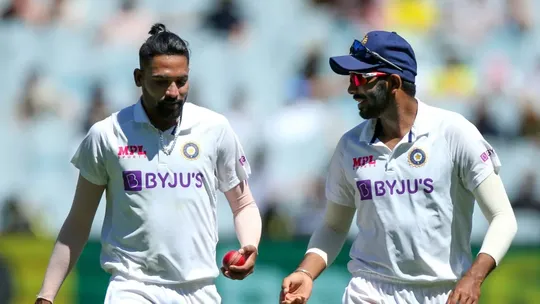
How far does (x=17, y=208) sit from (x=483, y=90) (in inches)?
202

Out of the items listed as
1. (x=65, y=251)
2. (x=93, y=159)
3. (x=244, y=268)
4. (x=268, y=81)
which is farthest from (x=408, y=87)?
(x=268, y=81)

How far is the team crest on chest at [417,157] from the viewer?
4.85m

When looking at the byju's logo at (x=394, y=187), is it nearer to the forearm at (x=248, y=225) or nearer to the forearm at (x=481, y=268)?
the forearm at (x=481, y=268)

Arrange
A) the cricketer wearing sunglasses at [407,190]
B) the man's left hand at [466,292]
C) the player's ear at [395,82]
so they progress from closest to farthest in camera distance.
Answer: the man's left hand at [466,292] → the cricketer wearing sunglasses at [407,190] → the player's ear at [395,82]

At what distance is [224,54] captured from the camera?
38.5 ft

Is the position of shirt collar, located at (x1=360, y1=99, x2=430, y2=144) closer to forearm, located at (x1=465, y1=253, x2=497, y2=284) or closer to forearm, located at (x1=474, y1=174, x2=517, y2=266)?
forearm, located at (x1=474, y1=174, x2=517, y2=266)

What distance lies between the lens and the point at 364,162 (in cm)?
494

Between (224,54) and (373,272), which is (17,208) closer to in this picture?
(224,54)

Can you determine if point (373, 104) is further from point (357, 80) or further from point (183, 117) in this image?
point (183, 117)

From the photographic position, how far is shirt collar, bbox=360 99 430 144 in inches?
193

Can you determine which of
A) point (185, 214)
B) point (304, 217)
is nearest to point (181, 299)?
point (185, 214)

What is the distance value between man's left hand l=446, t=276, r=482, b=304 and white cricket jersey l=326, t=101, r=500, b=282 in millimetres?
297

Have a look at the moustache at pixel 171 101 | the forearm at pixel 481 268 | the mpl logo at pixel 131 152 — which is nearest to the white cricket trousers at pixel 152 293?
the mpl logo at pixel 131 152

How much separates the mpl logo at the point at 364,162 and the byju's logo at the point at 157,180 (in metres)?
0.75
